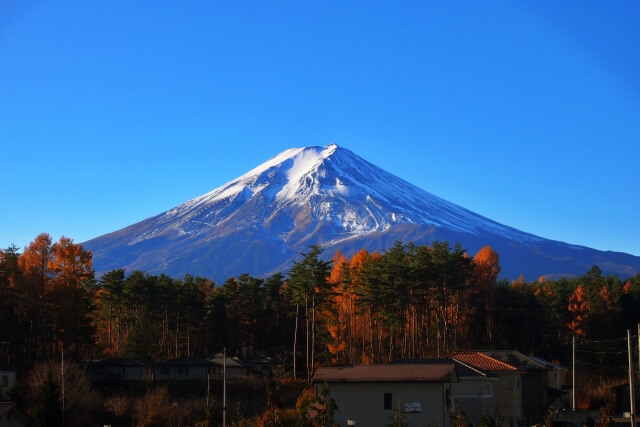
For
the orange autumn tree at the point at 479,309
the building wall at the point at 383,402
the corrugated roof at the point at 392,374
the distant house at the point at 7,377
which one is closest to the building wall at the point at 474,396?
the corrugated roof at the point at 392,374

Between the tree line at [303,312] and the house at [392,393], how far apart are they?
2500 centimetres

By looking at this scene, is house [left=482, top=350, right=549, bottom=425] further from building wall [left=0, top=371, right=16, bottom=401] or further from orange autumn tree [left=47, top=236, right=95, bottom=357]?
building wall [left=0, top=371, right=16, bottom=401]

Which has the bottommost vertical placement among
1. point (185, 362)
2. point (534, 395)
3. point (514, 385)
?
point (534, 395)

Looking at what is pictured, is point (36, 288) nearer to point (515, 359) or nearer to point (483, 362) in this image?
point (483, 362)

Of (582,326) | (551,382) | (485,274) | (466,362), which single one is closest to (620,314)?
(582,326)

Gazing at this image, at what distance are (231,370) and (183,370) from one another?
365 cm

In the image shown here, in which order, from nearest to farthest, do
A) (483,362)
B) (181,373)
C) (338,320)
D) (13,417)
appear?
1. (13,417)
2. (483,362)
3. (181,373)
4. (338,320)

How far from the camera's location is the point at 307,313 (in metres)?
61.8

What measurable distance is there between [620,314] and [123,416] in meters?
46.4

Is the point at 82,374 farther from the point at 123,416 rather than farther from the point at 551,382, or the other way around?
the point at 551,382

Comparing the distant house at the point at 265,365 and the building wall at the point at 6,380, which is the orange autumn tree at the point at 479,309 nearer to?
the distant house at the point at 265,365

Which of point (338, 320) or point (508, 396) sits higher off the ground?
point (338, 320)

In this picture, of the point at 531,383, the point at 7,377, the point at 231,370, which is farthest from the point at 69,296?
the point at 531,383

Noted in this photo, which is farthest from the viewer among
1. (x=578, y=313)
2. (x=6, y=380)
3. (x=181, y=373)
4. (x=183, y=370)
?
(x=578, y=313)
